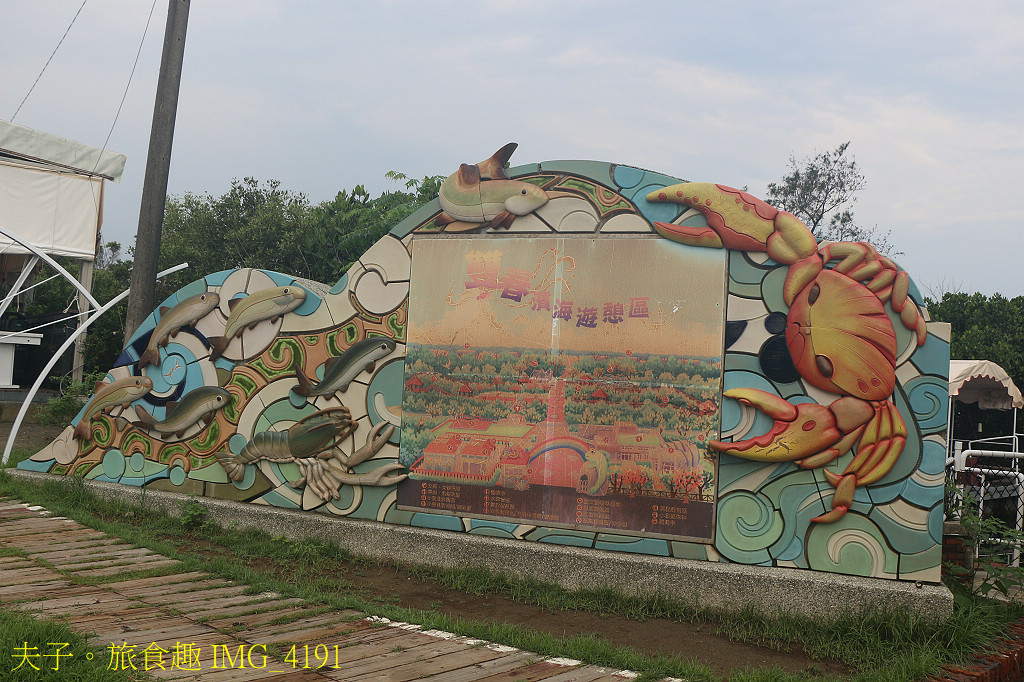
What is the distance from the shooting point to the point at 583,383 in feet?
19.4

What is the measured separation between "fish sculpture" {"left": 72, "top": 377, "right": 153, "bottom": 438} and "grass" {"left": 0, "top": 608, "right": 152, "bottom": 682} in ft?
11.9

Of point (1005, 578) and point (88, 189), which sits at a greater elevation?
point (88, 189)

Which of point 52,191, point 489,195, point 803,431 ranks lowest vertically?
point 803,431

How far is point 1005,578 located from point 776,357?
2.18 m

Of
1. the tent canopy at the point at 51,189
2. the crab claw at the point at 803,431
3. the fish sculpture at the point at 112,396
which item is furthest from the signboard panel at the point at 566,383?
the tent canopy at the point at 51,189

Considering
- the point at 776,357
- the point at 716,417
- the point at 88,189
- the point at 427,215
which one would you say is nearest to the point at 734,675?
the point at 716,417

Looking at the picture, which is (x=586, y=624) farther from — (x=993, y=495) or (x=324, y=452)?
(x=993, y=495)

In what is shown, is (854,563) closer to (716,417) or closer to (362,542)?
(716,417)

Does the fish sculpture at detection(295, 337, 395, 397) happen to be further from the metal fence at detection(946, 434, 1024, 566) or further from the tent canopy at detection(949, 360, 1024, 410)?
the tent canopy at detection(949, 360, 1024, 410)

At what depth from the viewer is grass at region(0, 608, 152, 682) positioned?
338 cm

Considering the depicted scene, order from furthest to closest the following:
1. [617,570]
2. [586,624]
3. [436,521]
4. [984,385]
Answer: [984,385], [436,521], [617,570], [586,624]

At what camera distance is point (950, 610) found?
489 cm

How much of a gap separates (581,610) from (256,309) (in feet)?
12.6

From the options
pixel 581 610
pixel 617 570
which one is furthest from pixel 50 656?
pixel 617 570
